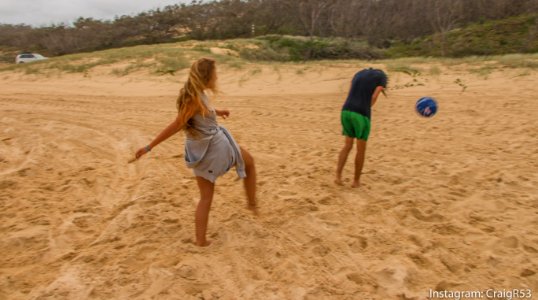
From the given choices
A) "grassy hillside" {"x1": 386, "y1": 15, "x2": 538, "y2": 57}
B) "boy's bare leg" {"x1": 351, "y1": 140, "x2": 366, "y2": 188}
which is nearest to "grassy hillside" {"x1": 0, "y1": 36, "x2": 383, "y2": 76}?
"grassy hillside" {"x1": 386, "y1": 15, "x2": 538, "y2": 57}

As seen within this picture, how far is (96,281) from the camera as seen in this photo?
3201 mm

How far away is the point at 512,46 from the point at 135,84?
27.6 m

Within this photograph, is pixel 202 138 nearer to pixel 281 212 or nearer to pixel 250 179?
pixel 250 179

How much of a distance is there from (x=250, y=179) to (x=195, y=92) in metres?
1.04

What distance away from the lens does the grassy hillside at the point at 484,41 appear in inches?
1166

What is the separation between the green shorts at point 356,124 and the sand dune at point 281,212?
65 cm

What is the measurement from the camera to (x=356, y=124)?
4.74 metres

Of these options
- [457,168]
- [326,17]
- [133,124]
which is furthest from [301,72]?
[326,17]

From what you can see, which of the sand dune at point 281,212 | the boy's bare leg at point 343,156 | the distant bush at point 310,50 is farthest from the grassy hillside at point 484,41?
the boy's bare leg at point 343,156

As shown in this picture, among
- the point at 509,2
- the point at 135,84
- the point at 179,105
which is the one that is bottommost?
the point at 135,84

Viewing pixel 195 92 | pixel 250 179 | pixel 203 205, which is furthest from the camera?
pixel 250 179

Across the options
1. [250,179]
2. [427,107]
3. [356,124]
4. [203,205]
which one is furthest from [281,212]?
[427,107]

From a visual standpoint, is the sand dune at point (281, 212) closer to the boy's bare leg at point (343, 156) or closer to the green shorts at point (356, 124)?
the boy's bare leg at point (343, 156)

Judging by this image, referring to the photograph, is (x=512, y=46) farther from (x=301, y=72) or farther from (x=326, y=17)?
(x=301, y=72)
